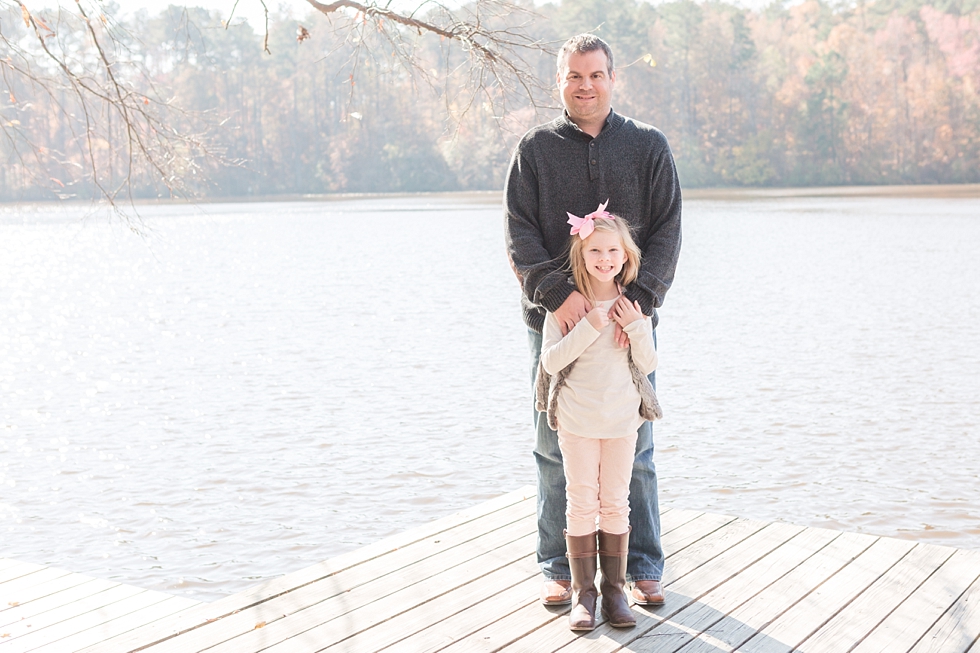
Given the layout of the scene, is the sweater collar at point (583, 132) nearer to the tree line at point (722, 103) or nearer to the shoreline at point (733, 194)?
the shoreline at point (733, 194)

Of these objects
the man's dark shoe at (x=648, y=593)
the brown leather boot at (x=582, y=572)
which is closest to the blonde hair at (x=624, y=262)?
the brown leather boot at (x=582, y=572)

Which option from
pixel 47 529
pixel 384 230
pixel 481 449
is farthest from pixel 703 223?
pixel 47 529

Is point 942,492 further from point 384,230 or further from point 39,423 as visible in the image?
Result: point 384,230

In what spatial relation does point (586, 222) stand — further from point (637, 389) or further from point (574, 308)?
point (637, 389)

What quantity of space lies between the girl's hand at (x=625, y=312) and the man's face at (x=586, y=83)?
537 mm

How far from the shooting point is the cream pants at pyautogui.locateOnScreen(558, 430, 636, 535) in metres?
2.98

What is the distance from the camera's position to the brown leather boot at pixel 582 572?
294cm

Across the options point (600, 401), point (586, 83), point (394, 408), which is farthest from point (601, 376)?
point (394, 408)

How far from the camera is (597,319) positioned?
291 cm

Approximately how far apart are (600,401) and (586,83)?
0.87m

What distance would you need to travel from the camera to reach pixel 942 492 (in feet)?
21.2

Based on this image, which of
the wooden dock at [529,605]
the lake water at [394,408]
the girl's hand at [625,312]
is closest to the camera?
the wooden dock at [529,605]

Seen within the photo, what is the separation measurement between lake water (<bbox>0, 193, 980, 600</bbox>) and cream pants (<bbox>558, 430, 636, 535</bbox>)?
95.2 inches

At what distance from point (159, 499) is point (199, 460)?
916mm
